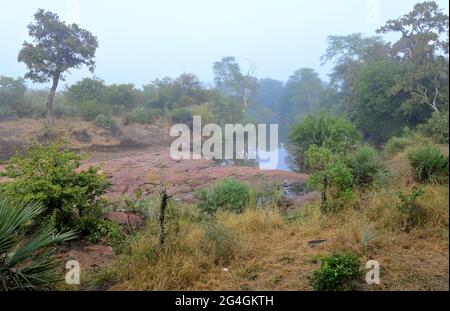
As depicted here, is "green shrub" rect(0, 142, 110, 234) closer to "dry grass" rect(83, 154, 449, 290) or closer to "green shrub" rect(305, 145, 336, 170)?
"dry grass" rect(83, 154, 449, 290)

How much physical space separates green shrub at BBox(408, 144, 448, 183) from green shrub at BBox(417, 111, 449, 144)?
5.59 m

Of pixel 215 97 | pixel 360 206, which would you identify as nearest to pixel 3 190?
pixel 360 206

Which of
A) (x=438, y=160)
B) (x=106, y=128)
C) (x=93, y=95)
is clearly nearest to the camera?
(x=438, y=160)

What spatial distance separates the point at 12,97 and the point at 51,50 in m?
3.00

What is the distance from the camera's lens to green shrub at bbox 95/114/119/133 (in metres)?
17.5

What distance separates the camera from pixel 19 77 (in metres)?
18.8

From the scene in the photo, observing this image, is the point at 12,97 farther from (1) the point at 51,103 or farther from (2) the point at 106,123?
(2) the point at 106,123

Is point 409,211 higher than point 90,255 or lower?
higher

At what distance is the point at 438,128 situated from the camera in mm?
11883

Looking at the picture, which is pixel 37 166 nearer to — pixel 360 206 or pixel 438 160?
pixel 360 206

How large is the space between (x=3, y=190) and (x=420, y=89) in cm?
1461

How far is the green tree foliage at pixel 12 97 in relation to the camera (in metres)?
17.8

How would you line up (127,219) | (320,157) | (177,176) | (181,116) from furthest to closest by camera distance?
(181,116) < (177,176) < (320,157) < (127,219)

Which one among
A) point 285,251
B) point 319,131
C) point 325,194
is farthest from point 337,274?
point 319,131
